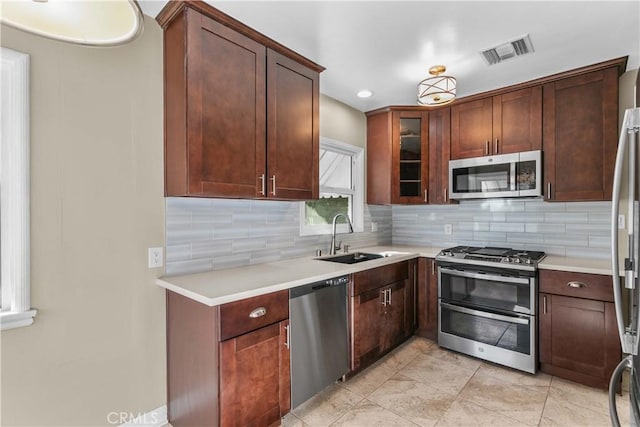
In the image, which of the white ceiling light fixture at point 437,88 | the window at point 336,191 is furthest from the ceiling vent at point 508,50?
the window at point 336,191

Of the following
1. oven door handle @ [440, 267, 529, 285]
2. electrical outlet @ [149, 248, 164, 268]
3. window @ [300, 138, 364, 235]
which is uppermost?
window @ [300, 138, 364, 235]

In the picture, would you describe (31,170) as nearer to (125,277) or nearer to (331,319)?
(125,277)

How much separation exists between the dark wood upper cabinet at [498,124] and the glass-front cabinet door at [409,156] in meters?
0.32

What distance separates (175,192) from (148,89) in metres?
0.64

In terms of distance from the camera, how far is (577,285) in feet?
7.76

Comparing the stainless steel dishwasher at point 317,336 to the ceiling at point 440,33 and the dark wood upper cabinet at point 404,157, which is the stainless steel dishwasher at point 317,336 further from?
the ceiling at point 440,33

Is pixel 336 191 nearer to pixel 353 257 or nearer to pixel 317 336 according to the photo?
pixel 353 257

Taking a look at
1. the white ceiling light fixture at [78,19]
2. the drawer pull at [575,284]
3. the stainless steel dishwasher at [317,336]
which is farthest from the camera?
the drawer pull at [575,284]

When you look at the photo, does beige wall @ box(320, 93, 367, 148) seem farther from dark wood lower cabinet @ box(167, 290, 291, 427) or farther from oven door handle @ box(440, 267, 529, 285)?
dark wood lower cabinet @ box(167, 290, 291, 427)

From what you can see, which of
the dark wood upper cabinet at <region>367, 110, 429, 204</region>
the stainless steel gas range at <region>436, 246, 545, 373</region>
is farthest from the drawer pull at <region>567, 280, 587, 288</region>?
the dark wood upper cabinet at <region>367, 110, 429, 204</region>

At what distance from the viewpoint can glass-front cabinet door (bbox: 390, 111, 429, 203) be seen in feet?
11.4

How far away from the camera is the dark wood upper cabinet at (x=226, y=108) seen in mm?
1812

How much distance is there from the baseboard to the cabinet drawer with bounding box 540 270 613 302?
9.24ft

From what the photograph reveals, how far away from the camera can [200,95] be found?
183cm
